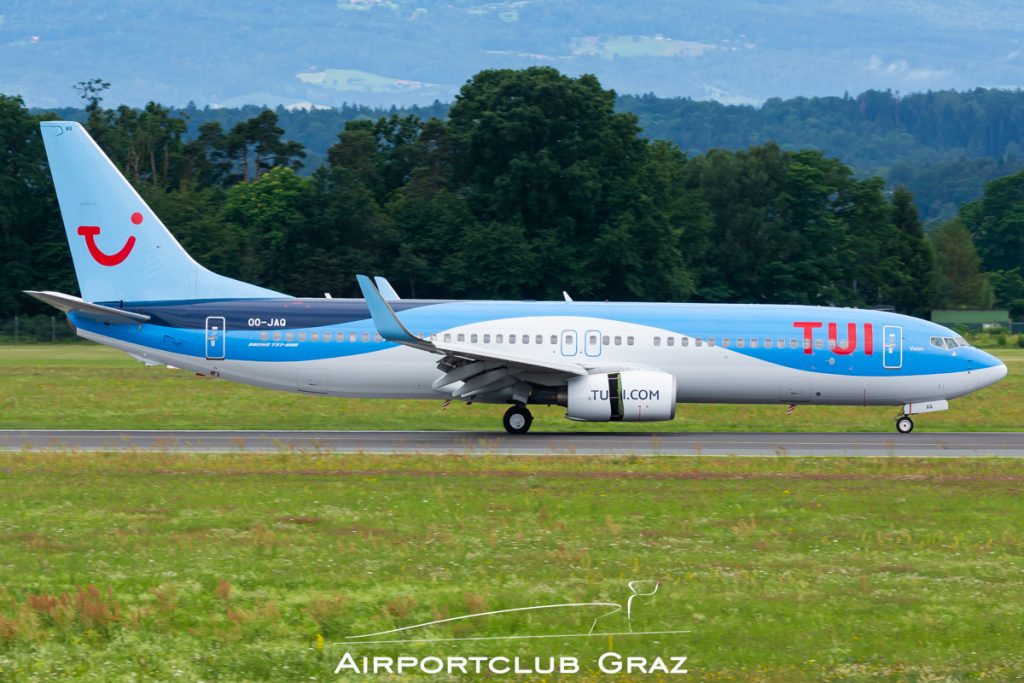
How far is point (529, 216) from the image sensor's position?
79062 mm

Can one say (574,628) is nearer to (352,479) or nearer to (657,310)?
(352,479)

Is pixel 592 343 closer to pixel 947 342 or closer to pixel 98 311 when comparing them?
pixel 947 342

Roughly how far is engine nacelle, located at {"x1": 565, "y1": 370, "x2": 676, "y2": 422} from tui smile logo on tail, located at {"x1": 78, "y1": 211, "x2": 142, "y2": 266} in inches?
473

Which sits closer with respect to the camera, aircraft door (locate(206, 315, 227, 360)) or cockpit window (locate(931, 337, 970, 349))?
aircraft door (locate(206, 315, 227, 360))

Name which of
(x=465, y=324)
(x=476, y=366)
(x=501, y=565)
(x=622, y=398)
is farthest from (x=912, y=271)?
(x=501, y=565)

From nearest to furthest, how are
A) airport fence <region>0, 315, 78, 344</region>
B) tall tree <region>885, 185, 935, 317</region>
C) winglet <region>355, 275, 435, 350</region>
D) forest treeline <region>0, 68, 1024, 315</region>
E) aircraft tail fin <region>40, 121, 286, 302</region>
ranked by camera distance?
winglet <region>355, 275, 435, 350</region>
aircraft tail fin <region>40, 121, 286, 302</region>
forest treeline <region>0, 68, 1024, 315</region>
airport fence <region>0, 315, 78, 344</region>
tall tree <region>885, 185, 935, 317</region>

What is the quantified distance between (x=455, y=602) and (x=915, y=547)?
692cm

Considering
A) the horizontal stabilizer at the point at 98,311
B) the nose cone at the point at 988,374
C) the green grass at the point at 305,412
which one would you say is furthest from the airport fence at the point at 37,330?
the nose cone at the point at 988,374

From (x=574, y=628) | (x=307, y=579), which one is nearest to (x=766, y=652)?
(x=574, y=628)

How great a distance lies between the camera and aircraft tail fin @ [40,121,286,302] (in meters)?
34.2

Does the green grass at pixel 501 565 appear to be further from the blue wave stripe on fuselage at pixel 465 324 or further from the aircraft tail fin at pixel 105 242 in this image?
the aircraft tail fin at pixel 105 242

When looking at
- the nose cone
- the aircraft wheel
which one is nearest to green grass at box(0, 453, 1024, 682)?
the aircraft wheel

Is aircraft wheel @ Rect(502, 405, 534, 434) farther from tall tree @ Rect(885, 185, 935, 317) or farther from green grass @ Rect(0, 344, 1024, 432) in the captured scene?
tall tree @ Rect(885, 185, 935, 317)

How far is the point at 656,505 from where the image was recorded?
21.0m
